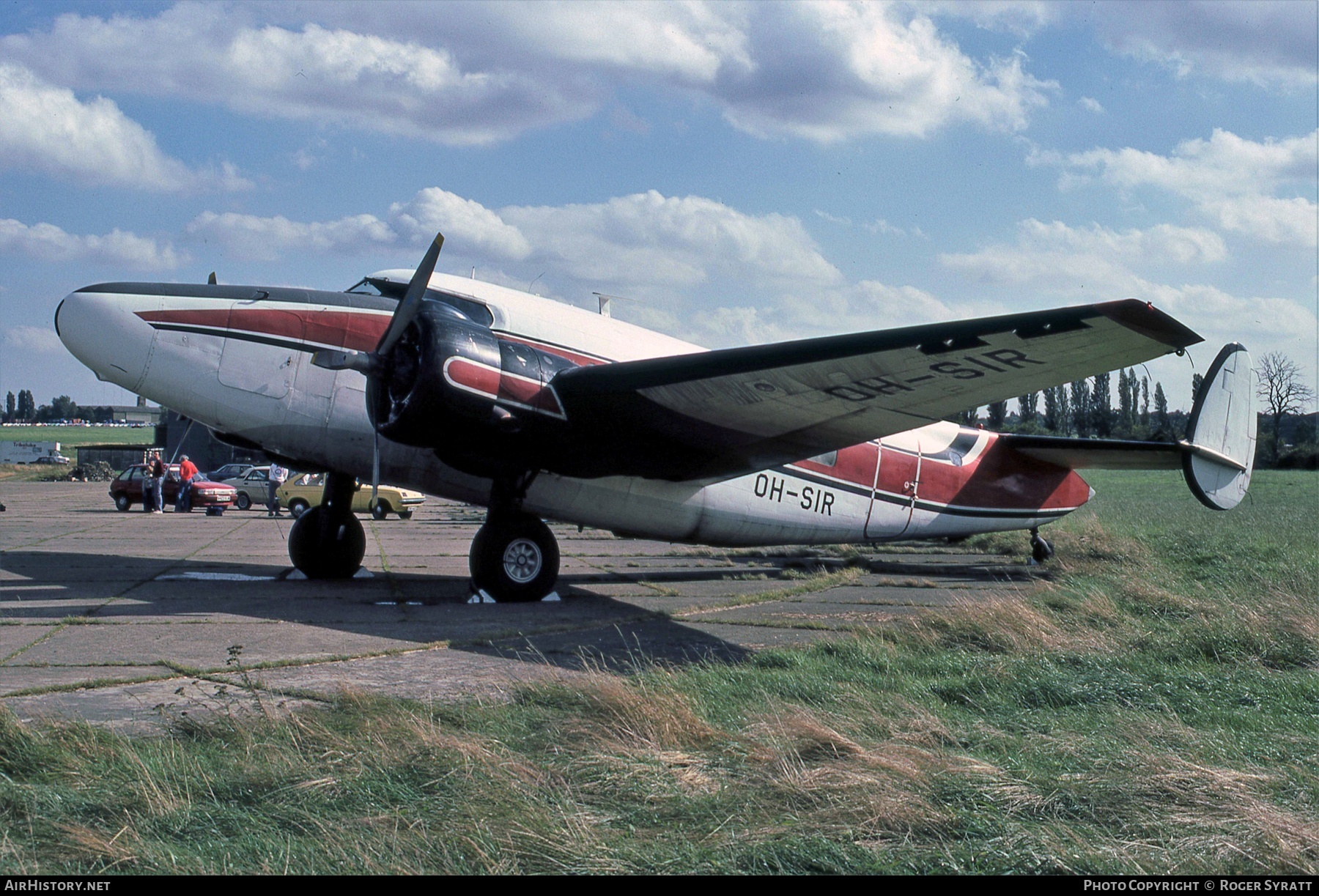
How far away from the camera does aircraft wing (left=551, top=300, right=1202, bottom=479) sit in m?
7.09

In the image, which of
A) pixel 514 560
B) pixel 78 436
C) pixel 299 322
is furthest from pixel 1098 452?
pixel 78 436

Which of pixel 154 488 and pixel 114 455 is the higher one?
pixel 154 488

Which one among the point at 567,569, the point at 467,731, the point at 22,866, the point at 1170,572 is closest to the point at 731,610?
the point at 567,569

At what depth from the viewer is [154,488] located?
31719mm

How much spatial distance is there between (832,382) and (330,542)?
7.32 m

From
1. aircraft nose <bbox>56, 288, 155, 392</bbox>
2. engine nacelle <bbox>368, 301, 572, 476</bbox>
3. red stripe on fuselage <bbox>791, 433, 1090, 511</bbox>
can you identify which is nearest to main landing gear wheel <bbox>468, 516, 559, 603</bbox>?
engine nacelle <bbox>368, 301, 572, 476</bbox>

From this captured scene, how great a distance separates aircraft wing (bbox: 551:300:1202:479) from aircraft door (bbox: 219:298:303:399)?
3.20m

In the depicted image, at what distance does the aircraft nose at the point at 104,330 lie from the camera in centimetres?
1021

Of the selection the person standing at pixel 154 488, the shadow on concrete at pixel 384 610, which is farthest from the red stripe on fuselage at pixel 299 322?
the person standing at pixel 154 488

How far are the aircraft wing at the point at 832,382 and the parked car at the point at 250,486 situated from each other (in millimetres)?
30283

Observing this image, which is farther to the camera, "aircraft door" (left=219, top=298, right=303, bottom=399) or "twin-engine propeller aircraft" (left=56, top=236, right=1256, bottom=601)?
"aircraft door" (left=219, top=298, right=303, bottom=399)

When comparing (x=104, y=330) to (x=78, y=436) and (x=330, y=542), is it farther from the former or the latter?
(x=78, y=436)

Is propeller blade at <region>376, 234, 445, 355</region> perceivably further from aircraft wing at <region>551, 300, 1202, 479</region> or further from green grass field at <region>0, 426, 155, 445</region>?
green grass field at <region>0, 426, 155, 445</region>

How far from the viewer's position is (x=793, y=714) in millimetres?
5430
